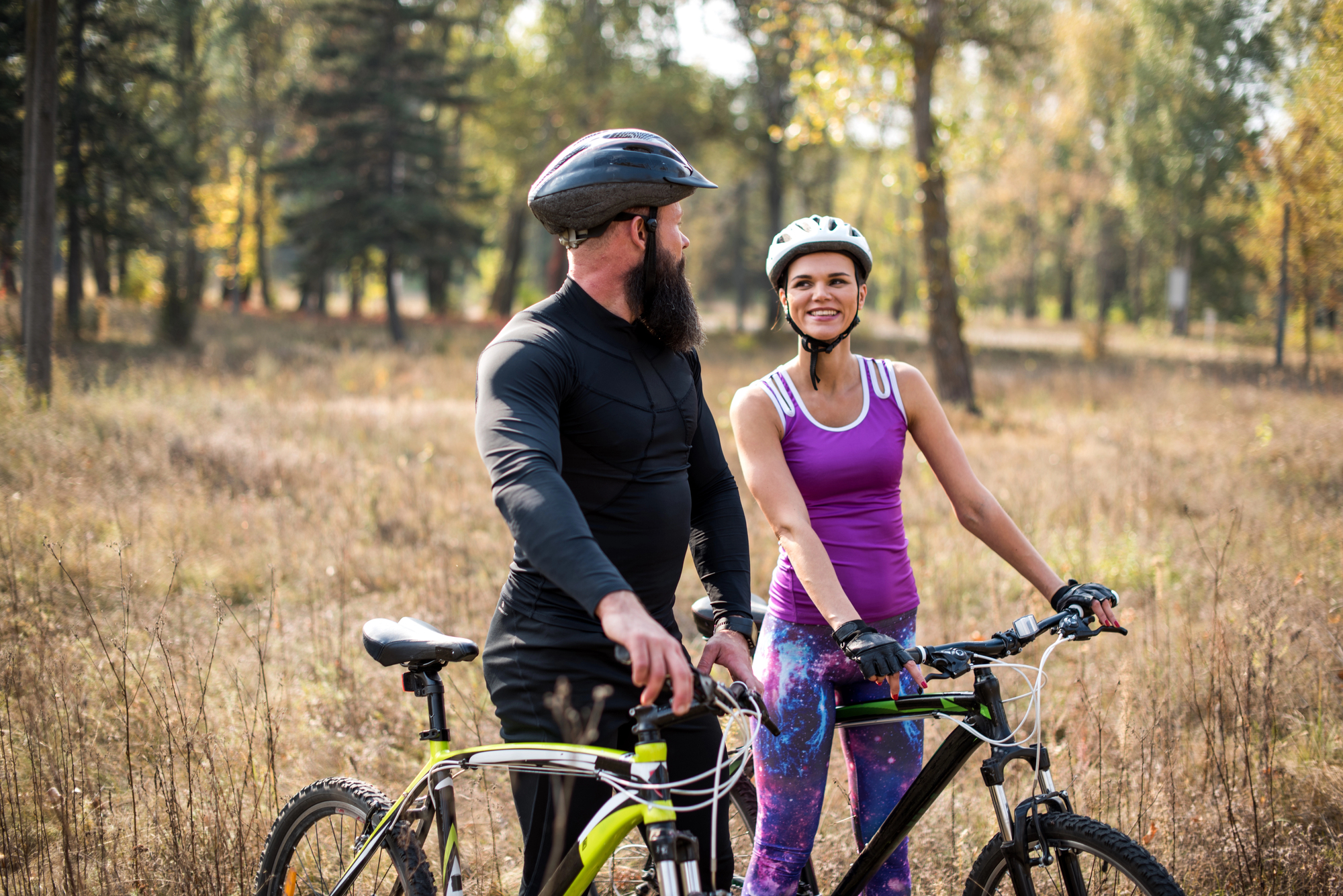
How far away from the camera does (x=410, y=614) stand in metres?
6.01

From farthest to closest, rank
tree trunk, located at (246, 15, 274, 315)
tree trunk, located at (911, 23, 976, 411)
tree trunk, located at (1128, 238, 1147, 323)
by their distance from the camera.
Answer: tree trunk, located at (1128, 238, 1147, 323), tree trunk, located at (246, 15, 274, 315), tree trunk, located at (911, 23, 976, 411)

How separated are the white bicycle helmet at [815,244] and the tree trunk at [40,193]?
38.4 feet

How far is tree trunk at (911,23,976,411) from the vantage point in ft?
46.5

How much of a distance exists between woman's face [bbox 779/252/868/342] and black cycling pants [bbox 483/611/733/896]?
3.71 ft

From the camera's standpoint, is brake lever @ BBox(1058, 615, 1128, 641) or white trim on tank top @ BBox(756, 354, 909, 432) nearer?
brake lever @ BBox(1058, 615, 1128, 641)

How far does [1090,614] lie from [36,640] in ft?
17.0

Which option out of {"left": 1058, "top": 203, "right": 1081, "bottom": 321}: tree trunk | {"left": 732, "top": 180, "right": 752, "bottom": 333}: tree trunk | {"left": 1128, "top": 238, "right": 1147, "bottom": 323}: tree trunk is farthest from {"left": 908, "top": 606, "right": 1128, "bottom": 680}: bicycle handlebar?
{"left": 1128, "top": 238, "right": 1147, "bottom": 323}: tree trunk

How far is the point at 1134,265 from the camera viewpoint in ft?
160

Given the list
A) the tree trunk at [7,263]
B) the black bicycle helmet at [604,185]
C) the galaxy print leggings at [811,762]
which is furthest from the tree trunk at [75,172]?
the galaxy print leggings at [811,762]

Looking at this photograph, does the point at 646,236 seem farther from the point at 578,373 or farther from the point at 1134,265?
the point at 1134,265

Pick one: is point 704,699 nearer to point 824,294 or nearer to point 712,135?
point 824,294

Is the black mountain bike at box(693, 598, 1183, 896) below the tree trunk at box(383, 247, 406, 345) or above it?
below

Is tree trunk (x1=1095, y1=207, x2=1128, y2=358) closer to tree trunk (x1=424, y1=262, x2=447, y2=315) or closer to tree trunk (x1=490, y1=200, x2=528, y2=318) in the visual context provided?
tree trunk (x1=490, y1=200, x2=528, y2=318)

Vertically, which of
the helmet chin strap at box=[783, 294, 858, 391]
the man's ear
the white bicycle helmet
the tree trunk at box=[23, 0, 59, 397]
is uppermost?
the tree trunk at box=[23, 0, 59, 397]
